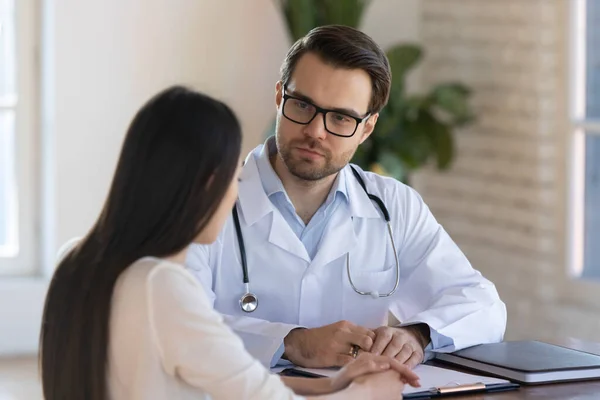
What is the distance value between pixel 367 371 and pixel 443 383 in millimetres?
272

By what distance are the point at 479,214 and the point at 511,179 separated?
27cm

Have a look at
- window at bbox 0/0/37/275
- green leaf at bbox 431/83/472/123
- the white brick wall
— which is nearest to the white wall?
window at bbox 0/0/37/275

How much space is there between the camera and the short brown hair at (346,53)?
91.3 inches

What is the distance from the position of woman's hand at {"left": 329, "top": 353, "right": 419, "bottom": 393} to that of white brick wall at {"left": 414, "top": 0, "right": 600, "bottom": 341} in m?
2.34

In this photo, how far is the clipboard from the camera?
1.82 metres

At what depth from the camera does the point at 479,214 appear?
4.45m

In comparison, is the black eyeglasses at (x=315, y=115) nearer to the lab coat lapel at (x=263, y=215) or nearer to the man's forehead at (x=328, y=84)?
the man's forehead at (x=328, y=84)

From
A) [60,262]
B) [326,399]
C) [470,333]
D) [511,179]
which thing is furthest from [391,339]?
[511,179]

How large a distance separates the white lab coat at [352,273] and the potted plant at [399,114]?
1803 mm

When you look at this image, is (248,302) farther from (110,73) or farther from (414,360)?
(110,73)

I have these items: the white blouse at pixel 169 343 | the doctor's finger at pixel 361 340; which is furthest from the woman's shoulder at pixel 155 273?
the doctor's finger at pixel 361 340

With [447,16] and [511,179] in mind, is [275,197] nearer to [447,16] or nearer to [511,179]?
[511,179]

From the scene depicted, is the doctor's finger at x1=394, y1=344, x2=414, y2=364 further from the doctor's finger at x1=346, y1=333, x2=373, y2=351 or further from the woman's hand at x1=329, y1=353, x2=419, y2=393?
the woman's hand at x1=329, y1=353, x2=419, y2=393

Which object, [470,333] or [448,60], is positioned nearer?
[470,333]
